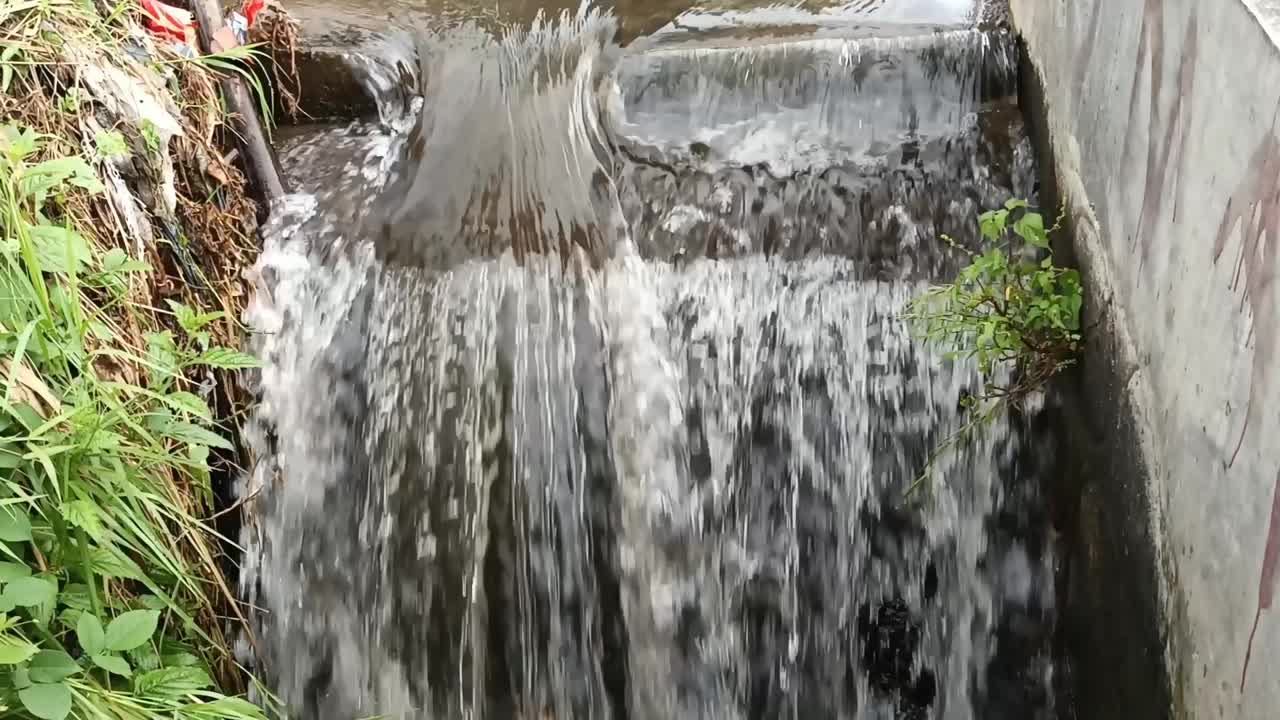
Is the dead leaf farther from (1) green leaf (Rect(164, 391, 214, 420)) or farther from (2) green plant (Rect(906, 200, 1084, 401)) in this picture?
(2) green plant (Rect(906, 200, 1084, 401))

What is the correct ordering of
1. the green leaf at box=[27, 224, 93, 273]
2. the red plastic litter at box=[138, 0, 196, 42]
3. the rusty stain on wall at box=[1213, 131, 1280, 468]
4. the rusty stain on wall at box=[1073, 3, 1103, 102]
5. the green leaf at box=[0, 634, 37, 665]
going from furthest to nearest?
the red plastic litter at box=[138, 0, 196, 42]
the rusty stain on wall at box=[1073, 3, 1103, 102]
the green leaf at box=[27, 224, 93, 273]
the green leaf at box=[0, 634, 37, 665]
the rusty stain on wall at box=[1213, 131, 1280, 468]

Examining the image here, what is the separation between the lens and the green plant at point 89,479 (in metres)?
1.78

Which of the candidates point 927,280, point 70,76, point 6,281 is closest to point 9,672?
point 6,281

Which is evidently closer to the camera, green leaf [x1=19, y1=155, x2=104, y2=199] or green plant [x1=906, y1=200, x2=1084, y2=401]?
green leaf [x1=19, y1=155, x2=104, y2=199]

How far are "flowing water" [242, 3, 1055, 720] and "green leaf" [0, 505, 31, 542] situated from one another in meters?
0.85

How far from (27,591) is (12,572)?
0.06 m

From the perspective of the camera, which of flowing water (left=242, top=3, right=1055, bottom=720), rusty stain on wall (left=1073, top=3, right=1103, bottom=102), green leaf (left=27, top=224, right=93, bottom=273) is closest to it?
green leaf (left=27, top=224, right=93, bottom=273)

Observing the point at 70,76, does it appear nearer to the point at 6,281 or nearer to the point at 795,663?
the point at 6,281

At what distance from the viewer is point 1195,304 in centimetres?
164

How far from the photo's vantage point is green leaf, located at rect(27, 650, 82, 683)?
1.71 meters

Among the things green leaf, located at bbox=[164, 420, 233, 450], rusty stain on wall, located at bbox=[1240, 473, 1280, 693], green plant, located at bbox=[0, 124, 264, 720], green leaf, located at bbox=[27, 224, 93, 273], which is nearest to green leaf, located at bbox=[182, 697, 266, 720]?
green plant, located at bbox=[0, 124, 264, 720]

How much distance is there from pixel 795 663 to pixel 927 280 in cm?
116

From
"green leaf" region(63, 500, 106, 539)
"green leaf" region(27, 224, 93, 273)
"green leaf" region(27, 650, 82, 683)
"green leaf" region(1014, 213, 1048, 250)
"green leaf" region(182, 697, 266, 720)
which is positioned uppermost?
"green leaf" region(27, 224, 93, 273)

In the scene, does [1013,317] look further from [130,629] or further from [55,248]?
[55,248]
